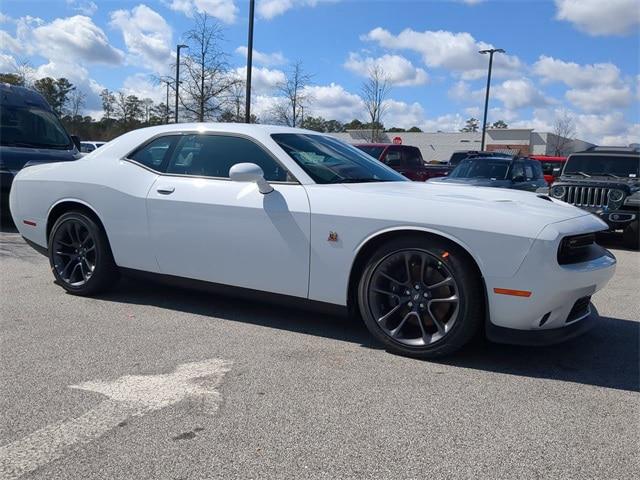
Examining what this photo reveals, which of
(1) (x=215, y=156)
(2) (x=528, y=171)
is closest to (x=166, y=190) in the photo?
(1) (x=215, y=156)

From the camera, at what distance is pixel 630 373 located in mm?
3701

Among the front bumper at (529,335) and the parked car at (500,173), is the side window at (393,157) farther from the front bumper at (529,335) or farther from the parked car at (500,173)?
the front bumper at (529,335)

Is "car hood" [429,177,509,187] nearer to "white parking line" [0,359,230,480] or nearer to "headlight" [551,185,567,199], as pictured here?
"headlight" [551,185,567,199]

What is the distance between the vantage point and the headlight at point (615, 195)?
9.98 metres

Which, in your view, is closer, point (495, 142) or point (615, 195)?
point (615, 195)

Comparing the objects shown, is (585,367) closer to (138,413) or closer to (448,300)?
(448,300)

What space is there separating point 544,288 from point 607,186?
25.3ft

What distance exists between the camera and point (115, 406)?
120 inches

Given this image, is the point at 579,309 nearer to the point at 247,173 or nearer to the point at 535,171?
the point at 247,173

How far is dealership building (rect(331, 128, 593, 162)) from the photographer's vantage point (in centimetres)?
6022

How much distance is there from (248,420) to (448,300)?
4.87 ft

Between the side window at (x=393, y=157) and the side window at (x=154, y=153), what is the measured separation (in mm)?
11208

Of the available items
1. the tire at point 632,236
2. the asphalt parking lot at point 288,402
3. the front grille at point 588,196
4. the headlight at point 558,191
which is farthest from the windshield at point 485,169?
the asphalt parking lot at point 288,402

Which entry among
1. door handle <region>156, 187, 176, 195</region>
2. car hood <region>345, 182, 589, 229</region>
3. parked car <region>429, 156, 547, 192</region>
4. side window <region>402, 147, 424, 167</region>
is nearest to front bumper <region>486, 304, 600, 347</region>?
car hood <region>345, 182, 589, 229</region>
